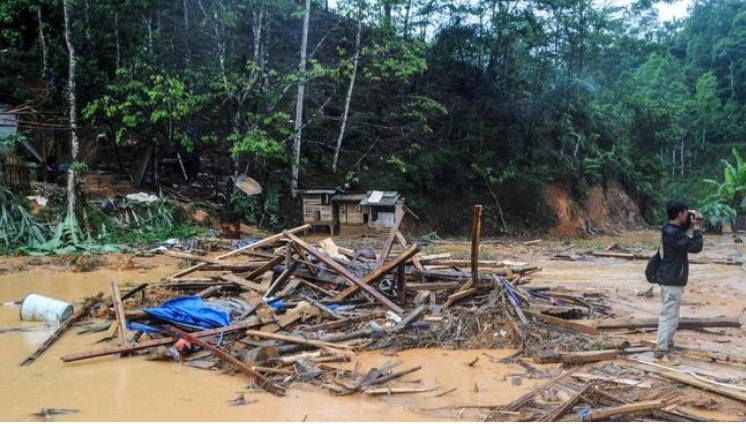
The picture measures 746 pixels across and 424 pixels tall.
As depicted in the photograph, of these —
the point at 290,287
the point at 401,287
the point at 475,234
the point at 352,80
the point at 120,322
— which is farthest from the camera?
the point at 352,80

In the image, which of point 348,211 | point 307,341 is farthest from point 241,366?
point 348,211

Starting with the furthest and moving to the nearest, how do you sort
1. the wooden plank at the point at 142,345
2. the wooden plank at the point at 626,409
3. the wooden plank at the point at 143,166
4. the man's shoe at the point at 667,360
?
the wooden plank at the point at 143,166 → the wooden plank at the point at 142,345 → the man's shoe at the point at 667,360 → the wooden plank at the point at 626,409

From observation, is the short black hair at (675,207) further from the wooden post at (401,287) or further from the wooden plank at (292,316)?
the wooden plank at (292,316)

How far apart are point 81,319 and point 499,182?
2156 cm

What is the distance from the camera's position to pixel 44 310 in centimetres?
834

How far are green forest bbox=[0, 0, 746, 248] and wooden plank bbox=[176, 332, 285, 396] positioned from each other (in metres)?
11.4

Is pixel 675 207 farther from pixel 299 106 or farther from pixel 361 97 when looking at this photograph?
pixel 361 97

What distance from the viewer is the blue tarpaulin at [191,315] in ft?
23.7

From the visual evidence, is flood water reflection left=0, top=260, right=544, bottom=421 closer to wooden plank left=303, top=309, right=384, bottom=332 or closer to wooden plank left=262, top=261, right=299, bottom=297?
wooden plank left=303, top=309, right=384, bottom=332

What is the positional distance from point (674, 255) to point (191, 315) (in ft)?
18.8

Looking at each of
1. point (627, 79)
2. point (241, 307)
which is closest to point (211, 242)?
point (241, 307)

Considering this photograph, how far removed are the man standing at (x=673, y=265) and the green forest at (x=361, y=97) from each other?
14535 millimetres

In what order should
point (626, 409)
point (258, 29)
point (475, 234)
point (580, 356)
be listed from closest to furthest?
point (626, 409) < point (580, 356) < point (475, 234) < point (258, 29)

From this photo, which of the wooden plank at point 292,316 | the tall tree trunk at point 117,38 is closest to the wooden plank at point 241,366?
the wooden plank at point 292,316
